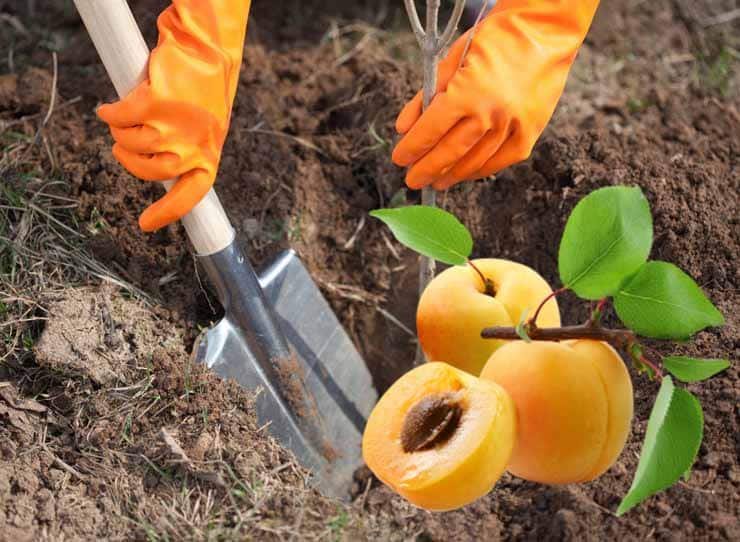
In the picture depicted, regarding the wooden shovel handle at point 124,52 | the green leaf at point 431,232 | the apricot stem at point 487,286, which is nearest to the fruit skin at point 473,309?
the apricot stem at point 487,286

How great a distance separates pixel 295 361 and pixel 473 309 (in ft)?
1.46

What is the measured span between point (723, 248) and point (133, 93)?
1181 millimetres

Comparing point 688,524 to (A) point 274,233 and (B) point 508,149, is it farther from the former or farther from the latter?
(A) point 274,233

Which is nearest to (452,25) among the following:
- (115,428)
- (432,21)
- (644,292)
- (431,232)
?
(432,21)

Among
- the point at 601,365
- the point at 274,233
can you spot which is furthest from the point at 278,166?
the point at 601,365

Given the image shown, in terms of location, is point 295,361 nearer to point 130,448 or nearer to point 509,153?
point 130,448

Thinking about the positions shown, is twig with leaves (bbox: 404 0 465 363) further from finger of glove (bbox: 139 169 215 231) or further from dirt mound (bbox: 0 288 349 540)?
dirt mound (bbox: 0 288 349 540)

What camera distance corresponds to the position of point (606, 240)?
4.31ft

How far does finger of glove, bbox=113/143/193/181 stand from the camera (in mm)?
1629

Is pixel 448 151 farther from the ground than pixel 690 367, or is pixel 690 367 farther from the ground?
pixel 448 151

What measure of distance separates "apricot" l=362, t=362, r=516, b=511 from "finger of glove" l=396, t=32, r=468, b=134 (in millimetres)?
516

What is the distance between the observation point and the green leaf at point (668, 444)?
1212 mm

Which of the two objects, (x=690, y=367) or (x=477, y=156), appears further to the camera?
(x=477, y=156)

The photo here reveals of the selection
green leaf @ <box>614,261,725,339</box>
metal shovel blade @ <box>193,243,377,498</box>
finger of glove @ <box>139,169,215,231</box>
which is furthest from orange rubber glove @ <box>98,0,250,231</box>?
green leaf @ <box>614,261,725,339</box>
